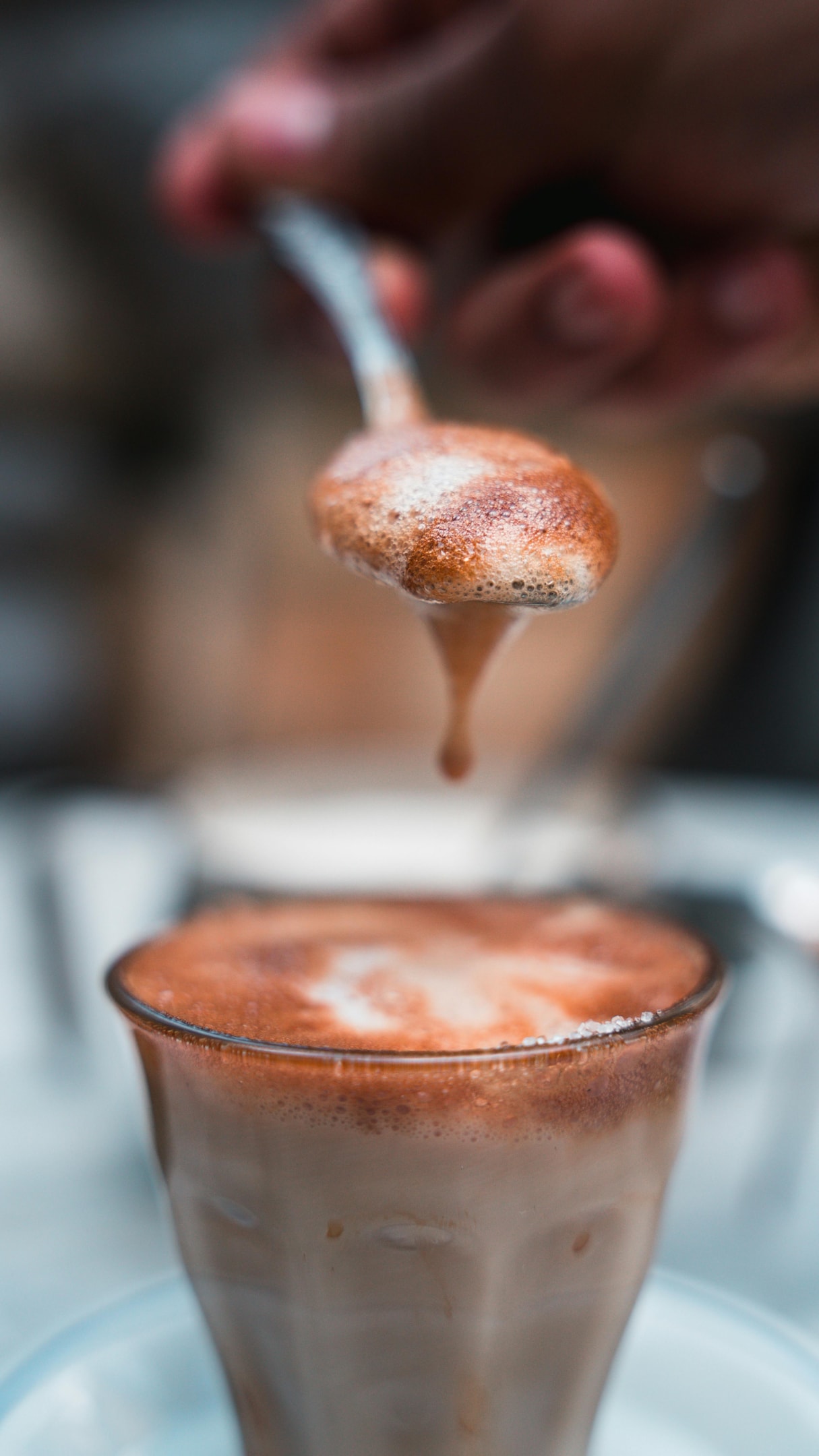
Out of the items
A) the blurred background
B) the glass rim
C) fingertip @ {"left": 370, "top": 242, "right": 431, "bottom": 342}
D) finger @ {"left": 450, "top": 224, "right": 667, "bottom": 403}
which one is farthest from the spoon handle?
the glass rim

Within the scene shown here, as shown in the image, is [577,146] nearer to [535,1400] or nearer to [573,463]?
[573,463]

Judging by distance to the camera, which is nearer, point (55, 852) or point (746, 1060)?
point (746, 1060)

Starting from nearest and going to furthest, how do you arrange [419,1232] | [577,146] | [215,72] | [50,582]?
[419,1232] < [577,146] < [215,72] < [50,582]

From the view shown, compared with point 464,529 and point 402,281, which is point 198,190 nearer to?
point 402,281

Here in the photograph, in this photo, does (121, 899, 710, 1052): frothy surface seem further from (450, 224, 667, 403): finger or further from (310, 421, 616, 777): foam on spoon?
(450, 224, 667, 403): finger

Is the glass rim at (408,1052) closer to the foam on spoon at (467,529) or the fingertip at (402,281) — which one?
the foam on spoon at (467,529)

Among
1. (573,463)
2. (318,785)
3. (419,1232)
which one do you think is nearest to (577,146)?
(573,463)

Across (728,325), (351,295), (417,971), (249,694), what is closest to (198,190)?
(351,295)
